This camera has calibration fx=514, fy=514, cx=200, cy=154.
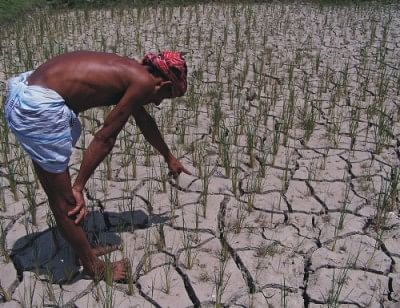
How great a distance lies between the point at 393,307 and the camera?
8.35ft

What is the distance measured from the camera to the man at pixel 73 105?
90.7 inches

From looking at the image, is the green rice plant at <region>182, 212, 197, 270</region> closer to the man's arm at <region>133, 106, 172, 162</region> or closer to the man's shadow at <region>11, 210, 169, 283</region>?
the man's shadow at <region>11, 210, 169, 283</region>

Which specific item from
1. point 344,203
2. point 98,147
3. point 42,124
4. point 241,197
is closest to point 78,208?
point 98,147

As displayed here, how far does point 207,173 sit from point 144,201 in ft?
1.82

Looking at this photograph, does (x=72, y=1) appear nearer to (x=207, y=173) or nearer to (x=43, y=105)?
(x=207, y=173)

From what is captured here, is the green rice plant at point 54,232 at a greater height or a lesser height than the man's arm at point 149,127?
lesser

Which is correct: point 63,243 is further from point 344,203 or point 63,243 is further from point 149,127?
point 344,203

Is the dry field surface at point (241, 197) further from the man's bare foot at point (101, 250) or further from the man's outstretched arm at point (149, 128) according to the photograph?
the man's outstretched arm at point (149, 128)

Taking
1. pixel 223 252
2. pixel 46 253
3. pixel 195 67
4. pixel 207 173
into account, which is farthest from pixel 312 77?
pixel 46 253

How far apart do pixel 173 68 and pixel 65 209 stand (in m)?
0.85

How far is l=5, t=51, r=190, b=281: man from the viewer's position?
2.30m

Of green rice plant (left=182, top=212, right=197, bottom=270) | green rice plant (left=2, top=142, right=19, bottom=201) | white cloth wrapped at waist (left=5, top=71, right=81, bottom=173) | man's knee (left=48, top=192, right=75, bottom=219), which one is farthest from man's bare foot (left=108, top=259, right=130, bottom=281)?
green rice plant (left=2, top=142, right=19, bottom=201)

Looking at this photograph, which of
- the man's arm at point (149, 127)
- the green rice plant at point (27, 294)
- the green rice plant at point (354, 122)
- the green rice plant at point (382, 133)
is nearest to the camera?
the green rice plant at point (27, 294)

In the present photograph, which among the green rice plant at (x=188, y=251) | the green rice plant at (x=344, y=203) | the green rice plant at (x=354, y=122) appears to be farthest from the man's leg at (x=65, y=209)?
the green rice plant at (x=354, y=122)
